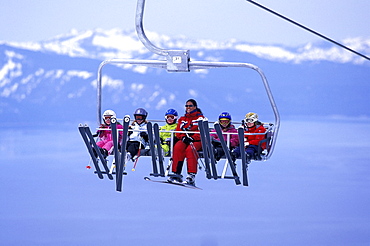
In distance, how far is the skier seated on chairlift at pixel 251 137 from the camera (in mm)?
7359

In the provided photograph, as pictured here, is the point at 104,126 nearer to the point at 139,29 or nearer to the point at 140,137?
the point at 140,137

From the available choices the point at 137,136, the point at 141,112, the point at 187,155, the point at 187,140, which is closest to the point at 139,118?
the point at 141,112

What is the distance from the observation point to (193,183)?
7.32 meters

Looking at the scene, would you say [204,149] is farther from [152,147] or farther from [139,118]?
[139,118]

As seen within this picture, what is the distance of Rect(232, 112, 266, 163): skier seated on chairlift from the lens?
7359 mm

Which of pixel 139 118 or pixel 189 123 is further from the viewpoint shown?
pixel 139 118

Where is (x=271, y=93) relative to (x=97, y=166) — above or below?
above

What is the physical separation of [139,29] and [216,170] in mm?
1613

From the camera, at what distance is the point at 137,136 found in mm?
7578

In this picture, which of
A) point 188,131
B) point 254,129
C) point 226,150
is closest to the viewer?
point 226,150

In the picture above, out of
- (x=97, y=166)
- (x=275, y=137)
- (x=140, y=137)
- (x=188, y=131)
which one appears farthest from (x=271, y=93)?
(x=97, y=166)

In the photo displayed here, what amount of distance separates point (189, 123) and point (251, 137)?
67 cm

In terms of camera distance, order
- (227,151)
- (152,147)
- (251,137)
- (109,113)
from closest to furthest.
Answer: (227,151) → (152,147) → (251,137) → (109,113)

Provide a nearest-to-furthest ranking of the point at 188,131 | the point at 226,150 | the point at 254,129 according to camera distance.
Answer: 1. the point at 226,150
2. the point at 188,131
3. the point at 254,129
